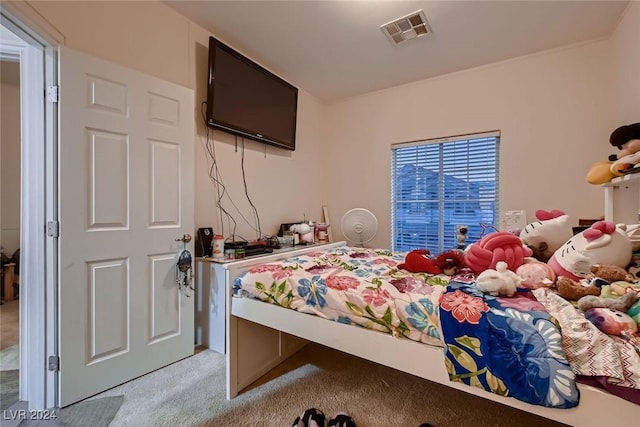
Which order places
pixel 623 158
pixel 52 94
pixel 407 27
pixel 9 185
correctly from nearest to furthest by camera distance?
pixel 52 94 < pixel 623 158 < pixel 407 27 < pixel 9 185

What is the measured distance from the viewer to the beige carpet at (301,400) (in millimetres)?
1410

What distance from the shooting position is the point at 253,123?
2.55 meters

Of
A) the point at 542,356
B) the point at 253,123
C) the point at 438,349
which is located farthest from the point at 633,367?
the point at 253,123

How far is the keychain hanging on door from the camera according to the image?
198cm

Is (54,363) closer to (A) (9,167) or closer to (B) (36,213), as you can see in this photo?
(B) (36,213)

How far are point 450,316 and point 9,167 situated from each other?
500 cm

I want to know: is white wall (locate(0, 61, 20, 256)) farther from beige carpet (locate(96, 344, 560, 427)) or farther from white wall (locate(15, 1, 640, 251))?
beige carpet (locate(96, 344, 560, 427))

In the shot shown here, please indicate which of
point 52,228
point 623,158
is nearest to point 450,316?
point 623,158

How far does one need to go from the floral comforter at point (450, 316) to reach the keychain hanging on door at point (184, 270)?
2.06 ft

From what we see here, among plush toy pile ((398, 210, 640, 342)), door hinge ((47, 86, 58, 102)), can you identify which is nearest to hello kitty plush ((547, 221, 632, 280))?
plush toy pile ((398, 210, 640, 342))

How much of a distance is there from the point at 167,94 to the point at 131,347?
1.71 metres

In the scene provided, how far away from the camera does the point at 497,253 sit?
1362 mm

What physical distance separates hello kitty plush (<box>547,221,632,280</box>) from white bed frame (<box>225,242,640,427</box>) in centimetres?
55

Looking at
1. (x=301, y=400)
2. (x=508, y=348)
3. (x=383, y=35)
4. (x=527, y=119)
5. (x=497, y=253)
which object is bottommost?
(x=301, y=400)
